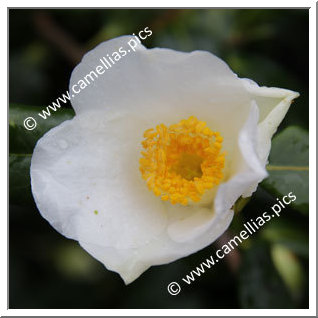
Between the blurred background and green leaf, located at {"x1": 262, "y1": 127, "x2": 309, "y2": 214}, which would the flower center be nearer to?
green leaf, located at {"x1": 262, "y1": 127, "x2": 309, "y2": 214}

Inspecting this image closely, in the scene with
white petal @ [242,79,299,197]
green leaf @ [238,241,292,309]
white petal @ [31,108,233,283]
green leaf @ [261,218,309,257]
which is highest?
white petal @ [242,79,299,197]

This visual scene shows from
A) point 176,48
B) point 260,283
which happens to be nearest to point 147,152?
point 260,283

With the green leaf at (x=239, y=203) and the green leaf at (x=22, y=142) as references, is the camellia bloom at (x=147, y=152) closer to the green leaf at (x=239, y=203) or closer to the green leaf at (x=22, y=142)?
the green leaf at (x=239, y=203)

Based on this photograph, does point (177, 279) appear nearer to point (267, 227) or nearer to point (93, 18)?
point (267, 227)

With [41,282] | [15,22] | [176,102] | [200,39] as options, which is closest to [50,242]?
[41,282]

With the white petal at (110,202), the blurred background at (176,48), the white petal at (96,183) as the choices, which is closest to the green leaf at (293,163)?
the blurred background at (176,48)

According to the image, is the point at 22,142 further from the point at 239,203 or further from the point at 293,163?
the point at 293,163

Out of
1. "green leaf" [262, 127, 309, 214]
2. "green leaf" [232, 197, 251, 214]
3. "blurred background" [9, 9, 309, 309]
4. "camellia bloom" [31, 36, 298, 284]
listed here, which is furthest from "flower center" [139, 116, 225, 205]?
"blurred background" [9, 9, 309, 309]
